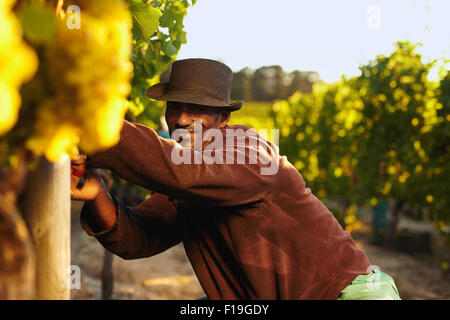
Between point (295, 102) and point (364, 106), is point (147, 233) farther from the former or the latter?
point (295, 102)

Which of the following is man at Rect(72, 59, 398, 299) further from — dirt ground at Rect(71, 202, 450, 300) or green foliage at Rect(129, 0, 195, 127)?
dirt ground at Rect(71, 202, 450, 300)

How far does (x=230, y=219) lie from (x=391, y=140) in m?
8.49

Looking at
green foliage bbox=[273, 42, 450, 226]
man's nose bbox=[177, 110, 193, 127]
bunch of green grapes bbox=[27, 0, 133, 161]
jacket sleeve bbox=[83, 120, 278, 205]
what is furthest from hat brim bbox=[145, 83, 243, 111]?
green foliage bbox=[273, 42, 450, 226]

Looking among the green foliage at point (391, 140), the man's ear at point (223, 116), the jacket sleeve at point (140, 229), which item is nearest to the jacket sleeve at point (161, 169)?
the jacket sleeve at point (140, 229)

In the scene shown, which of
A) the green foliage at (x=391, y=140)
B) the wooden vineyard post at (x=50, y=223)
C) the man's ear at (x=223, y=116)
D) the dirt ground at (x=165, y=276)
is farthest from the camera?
the green foliage at (x=391, y=140)

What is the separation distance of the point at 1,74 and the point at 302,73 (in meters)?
92.3

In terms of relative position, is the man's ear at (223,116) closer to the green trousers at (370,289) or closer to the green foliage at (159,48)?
the green foliage at (159,48)

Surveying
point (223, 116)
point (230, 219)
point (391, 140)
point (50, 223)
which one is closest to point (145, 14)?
point (223, 116)

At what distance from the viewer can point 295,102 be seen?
51.8 ft

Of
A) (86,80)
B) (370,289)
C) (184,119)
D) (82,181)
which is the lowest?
(370,289)

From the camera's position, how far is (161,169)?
1.53m

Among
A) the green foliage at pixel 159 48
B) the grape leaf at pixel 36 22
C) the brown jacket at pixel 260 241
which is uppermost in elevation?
the green foliage at pixel 159 48

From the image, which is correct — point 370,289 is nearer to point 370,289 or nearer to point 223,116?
point 370,289

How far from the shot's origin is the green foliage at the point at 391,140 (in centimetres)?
838
